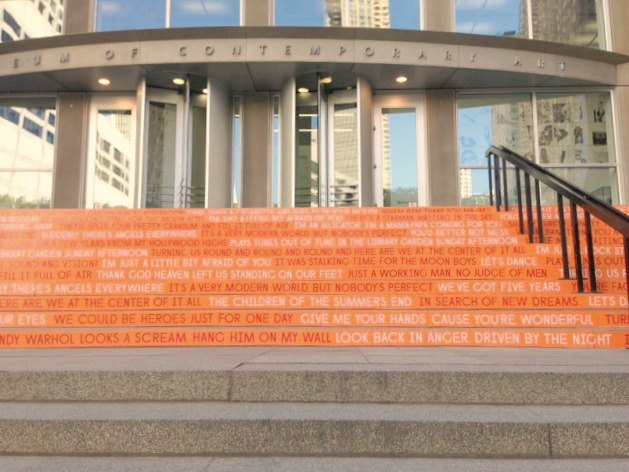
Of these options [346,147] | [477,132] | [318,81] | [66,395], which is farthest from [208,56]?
Answer: [66,395]

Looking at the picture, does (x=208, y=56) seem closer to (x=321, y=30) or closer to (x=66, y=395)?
(x=321, y=30)

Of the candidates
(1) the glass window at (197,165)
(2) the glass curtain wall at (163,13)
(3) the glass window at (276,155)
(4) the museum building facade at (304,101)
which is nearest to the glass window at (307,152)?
(4) the museum building facade at (304,101)

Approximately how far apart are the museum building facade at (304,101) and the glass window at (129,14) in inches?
1.5

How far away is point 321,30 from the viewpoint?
11.8 m

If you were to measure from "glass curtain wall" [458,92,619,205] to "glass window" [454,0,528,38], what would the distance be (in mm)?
1703

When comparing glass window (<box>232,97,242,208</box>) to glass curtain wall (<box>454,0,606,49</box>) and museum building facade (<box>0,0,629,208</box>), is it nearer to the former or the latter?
museum building facade (<box>0,0,629,208</box>)

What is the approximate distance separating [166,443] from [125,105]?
1217cm

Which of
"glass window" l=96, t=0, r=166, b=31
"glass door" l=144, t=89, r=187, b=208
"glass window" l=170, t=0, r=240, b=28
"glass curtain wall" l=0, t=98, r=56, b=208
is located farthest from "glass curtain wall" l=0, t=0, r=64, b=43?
"glass door" l=144, t=89, r=187, b=208

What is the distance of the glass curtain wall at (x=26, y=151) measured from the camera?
13.2m

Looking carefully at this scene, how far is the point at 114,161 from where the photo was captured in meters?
13.4

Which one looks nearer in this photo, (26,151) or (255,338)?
(255,338)

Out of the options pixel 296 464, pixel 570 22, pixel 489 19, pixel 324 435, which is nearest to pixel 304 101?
pixel 489 19

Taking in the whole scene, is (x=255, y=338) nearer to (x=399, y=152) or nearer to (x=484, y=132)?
(x=399, y=152)

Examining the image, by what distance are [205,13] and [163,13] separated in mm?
1092
